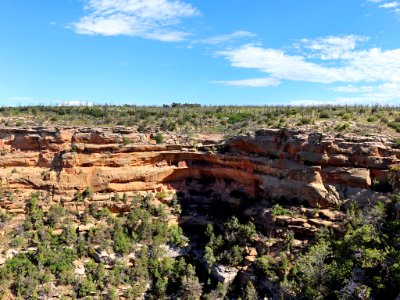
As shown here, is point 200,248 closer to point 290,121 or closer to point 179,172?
point 179,172

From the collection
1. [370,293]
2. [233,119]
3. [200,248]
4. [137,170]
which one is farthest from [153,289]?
[233,119]

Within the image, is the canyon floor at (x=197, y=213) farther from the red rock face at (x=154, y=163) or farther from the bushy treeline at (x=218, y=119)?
the bushy treeline at (x=218, y=119)

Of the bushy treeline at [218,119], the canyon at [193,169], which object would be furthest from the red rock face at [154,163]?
the bushy treeline at [218,119]

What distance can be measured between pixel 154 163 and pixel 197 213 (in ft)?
20.8

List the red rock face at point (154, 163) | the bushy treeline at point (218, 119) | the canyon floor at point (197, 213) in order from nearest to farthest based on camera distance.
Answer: the canyon floor at point (197, 213) → the red rock face at point (154, 163) → the bushy treeline at point (218, 119)

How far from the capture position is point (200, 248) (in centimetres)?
3356

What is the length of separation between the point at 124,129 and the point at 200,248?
13594 millimetres

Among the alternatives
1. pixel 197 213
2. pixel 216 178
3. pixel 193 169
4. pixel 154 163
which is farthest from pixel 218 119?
pixel 197 213

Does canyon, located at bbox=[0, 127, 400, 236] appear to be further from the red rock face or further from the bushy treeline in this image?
the bushy treeline

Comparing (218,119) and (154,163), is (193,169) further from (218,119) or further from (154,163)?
(218,119)

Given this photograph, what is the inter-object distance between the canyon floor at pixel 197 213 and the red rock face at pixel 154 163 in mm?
102

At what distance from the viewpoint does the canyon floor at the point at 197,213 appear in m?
25.3

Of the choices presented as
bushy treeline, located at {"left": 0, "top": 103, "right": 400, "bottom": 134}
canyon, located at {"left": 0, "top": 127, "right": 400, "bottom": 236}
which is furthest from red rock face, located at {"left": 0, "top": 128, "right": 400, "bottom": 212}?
bushy treeline, located at {"left": 0, "top": 103, "right": 400, "bottom": 134}

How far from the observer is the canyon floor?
25344mm
